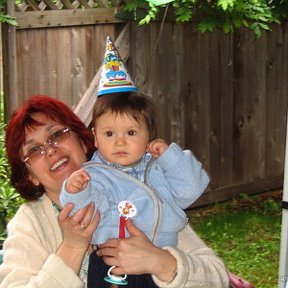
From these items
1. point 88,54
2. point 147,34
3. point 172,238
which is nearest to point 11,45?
point 88,54

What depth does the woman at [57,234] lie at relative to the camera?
2.28 meters

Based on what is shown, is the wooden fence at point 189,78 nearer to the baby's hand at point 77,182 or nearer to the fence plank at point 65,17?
the fence plank at point 65,17

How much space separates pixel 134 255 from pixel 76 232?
20cm

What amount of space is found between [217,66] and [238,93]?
397mm

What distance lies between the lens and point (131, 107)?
7.50 ft

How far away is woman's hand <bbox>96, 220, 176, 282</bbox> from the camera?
2.28 metres

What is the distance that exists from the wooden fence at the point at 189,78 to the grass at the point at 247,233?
5.9 inches

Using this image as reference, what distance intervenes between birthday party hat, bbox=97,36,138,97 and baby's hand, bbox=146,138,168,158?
0.63 ft

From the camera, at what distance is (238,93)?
21.2ft

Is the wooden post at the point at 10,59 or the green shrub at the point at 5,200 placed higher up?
the wooden post at the point at 10,59

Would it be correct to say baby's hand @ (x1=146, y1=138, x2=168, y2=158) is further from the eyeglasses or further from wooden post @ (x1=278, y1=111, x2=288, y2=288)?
wooden post @ (x1=278, y1=111, x2=288, y2=288)

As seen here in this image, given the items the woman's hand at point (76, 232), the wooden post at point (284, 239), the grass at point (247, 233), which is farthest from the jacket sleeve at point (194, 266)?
the grass at point (247, 233)

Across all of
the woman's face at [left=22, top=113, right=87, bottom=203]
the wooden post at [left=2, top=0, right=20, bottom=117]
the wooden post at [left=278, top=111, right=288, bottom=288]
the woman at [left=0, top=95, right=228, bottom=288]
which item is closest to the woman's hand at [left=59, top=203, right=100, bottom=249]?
the woman at [left=0, top=95, right=228, bottom=288]

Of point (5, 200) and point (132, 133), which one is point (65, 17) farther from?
point (132, 133)
